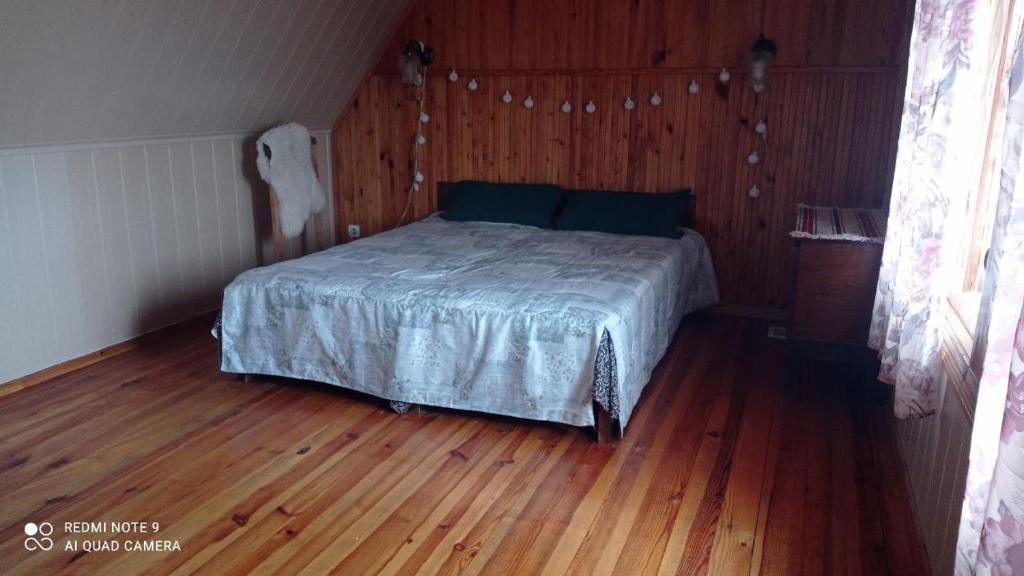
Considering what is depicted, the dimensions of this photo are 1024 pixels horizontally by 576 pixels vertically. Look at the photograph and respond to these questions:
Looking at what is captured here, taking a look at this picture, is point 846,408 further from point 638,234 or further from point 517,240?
point 517,240

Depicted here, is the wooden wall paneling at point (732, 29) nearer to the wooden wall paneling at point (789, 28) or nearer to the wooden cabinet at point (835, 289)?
the wooden wall paneling at point (789, 28)

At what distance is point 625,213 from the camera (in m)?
4.23

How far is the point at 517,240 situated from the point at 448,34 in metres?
1.60

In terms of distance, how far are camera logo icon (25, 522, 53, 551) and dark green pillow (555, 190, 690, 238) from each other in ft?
9.68

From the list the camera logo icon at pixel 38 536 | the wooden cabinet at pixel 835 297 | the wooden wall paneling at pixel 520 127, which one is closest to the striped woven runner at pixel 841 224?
the wooden cabinet at pixel 835 297

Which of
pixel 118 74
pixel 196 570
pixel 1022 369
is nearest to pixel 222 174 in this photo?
pixel 118 74

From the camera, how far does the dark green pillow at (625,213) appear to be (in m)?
4.13

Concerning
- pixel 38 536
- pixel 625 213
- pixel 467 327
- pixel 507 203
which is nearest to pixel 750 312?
pixel 625 213

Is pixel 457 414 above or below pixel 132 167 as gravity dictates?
below

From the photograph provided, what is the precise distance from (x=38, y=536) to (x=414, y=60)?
11.1ft

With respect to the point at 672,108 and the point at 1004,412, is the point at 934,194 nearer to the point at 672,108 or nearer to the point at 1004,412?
the point at 1004,412

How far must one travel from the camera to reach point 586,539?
2.10 meters

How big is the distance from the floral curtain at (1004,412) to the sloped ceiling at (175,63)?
299cm

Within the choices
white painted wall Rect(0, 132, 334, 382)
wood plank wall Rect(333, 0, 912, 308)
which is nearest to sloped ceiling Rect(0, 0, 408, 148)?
white painted wall Rect(0, 132, 334, 382)
